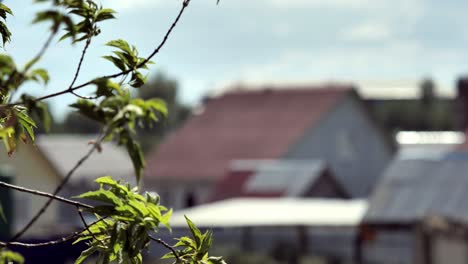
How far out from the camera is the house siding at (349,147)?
6900 centimetres

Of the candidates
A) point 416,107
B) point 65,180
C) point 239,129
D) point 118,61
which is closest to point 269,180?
point 239,129

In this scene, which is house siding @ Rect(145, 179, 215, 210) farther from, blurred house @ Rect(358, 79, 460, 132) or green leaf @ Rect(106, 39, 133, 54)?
green leaf @ Rect(106, 39, 133, 54)

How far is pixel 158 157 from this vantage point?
7275 centimetres

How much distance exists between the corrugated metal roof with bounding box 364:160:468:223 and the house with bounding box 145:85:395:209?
101 ft

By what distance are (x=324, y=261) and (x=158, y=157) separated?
3758cm

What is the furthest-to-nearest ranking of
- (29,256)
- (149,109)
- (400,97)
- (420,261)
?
(400,97), (420,261), (29,256), (149,109)

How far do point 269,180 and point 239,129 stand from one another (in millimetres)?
14939

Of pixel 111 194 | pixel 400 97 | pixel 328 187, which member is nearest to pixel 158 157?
pixel 328 187

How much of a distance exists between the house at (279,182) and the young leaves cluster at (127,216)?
5135 centimetres

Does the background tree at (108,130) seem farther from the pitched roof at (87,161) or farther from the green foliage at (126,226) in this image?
the pitched roof at (87,161)

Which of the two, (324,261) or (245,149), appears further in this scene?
(245,149)

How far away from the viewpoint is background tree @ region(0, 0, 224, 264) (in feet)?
8.77

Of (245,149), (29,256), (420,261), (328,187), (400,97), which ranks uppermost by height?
(400,97)

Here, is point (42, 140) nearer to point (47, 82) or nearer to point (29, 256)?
point (29, 256)
